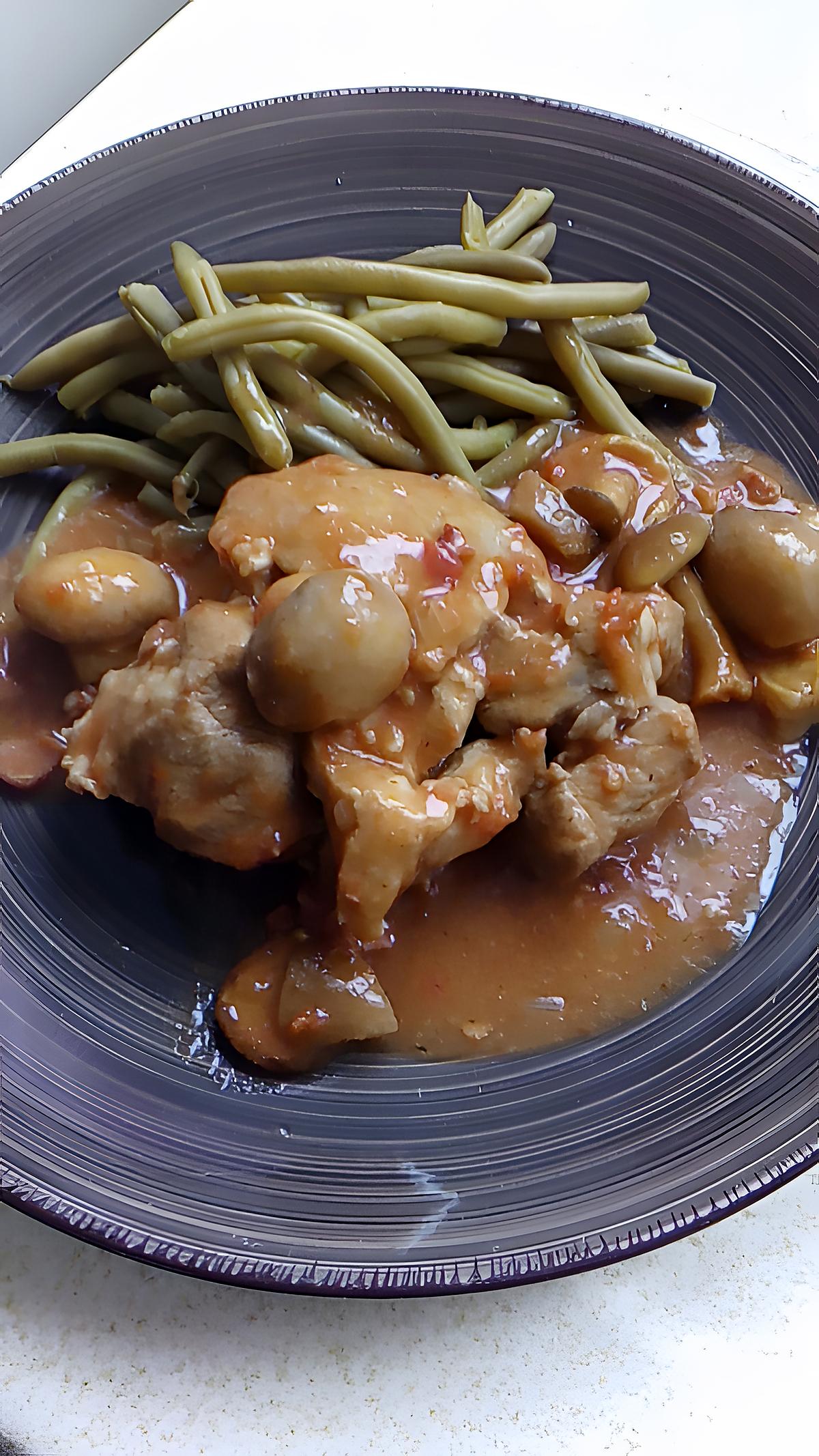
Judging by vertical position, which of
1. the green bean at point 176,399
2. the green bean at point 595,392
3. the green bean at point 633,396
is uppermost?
the green bean at point 633,396

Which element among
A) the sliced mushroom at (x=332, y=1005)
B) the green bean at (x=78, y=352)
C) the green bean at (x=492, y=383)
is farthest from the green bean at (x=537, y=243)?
the sliced mushroom at (x=332, y=1005)

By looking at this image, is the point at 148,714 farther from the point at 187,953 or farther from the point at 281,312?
the point at 281,312

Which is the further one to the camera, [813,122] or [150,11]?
[150,11]

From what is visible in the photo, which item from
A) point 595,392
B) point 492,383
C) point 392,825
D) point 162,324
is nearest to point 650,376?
point 595,392

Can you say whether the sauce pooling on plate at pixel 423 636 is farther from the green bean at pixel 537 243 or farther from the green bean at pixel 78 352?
the green bean at pixel 537 243

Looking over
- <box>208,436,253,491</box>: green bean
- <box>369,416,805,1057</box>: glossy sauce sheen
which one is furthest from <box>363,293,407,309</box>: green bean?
<box>369,416,805,1057</box>: glossy sauce sheen

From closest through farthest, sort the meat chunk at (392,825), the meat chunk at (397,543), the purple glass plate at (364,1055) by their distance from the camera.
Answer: the purple glass plate at (364,1055) → the meat chunk at (392,825) → the meat chunk at (397,543)

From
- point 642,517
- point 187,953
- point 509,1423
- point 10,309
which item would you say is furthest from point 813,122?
point 509,1423

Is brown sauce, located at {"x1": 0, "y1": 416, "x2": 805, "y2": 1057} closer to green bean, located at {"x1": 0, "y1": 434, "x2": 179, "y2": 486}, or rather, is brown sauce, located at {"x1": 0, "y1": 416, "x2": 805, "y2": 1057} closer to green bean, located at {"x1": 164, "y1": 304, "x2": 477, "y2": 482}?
green bean, located at {"x1": 0, "y1": 434, "x2": 179, "y2": 486}
